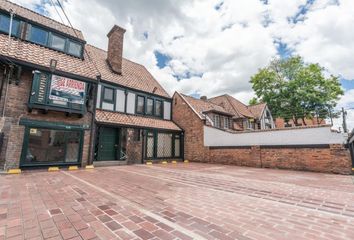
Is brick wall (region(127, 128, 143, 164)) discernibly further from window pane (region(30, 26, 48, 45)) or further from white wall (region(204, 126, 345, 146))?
window pane (region(30, 26, 48, 45))

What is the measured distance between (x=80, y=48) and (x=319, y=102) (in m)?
24.5

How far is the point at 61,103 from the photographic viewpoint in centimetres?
865

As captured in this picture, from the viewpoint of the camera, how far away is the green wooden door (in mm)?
10984

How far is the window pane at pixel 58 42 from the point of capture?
10.0 m

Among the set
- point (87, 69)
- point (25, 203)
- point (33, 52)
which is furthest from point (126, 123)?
point (25, 203)

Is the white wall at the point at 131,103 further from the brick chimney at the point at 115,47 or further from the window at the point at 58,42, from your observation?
the window at the point at 58,42

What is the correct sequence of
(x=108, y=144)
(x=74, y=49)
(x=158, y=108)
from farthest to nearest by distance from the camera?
(x=158, y=108)
(x=108, y=144)
(x=74, y=49)

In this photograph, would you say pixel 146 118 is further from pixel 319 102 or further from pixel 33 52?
pixel 319 102

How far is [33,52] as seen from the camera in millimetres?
8789

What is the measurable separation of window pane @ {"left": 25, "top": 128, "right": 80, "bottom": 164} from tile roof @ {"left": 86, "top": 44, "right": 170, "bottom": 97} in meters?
4.69

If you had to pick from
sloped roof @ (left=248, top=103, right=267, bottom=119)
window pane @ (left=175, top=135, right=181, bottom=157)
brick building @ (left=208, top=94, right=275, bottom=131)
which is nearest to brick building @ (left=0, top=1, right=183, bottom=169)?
window pane @ (left=175, top=135, right=181, bottom=157)

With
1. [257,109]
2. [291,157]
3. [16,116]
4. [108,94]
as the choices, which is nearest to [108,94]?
[108,94]

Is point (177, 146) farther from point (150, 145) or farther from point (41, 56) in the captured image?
point (41, 56)

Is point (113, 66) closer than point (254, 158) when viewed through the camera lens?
No
